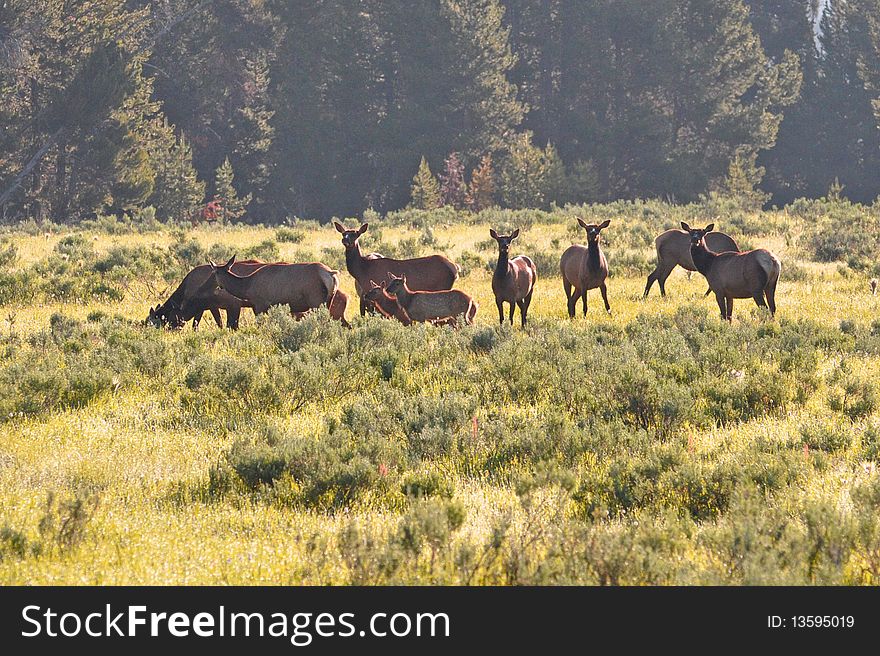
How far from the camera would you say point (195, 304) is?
16.1 meters

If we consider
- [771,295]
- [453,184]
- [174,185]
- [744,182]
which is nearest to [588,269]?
[771,295]

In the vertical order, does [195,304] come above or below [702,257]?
below

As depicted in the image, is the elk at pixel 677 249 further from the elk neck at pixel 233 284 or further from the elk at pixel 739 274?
the elk neck at pixel 233 284

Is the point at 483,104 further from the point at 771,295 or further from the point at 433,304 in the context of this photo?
the point at 433,304

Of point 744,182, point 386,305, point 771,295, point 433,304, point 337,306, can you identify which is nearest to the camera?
point 433,304

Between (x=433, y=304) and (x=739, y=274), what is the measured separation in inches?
191

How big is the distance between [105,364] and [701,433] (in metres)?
6.66

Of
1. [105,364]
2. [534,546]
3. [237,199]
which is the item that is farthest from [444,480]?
[237,199]

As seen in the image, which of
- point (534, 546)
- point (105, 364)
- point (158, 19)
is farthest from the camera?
point (158, 19)

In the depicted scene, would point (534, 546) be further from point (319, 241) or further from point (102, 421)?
point (319, 241)

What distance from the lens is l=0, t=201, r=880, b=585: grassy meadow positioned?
220 inches

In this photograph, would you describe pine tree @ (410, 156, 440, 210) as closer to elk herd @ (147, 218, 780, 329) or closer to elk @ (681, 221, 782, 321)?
elk herd @ (147, 218, 780, 329)

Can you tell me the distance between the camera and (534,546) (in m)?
5.80

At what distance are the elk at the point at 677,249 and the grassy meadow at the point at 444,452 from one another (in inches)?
123
